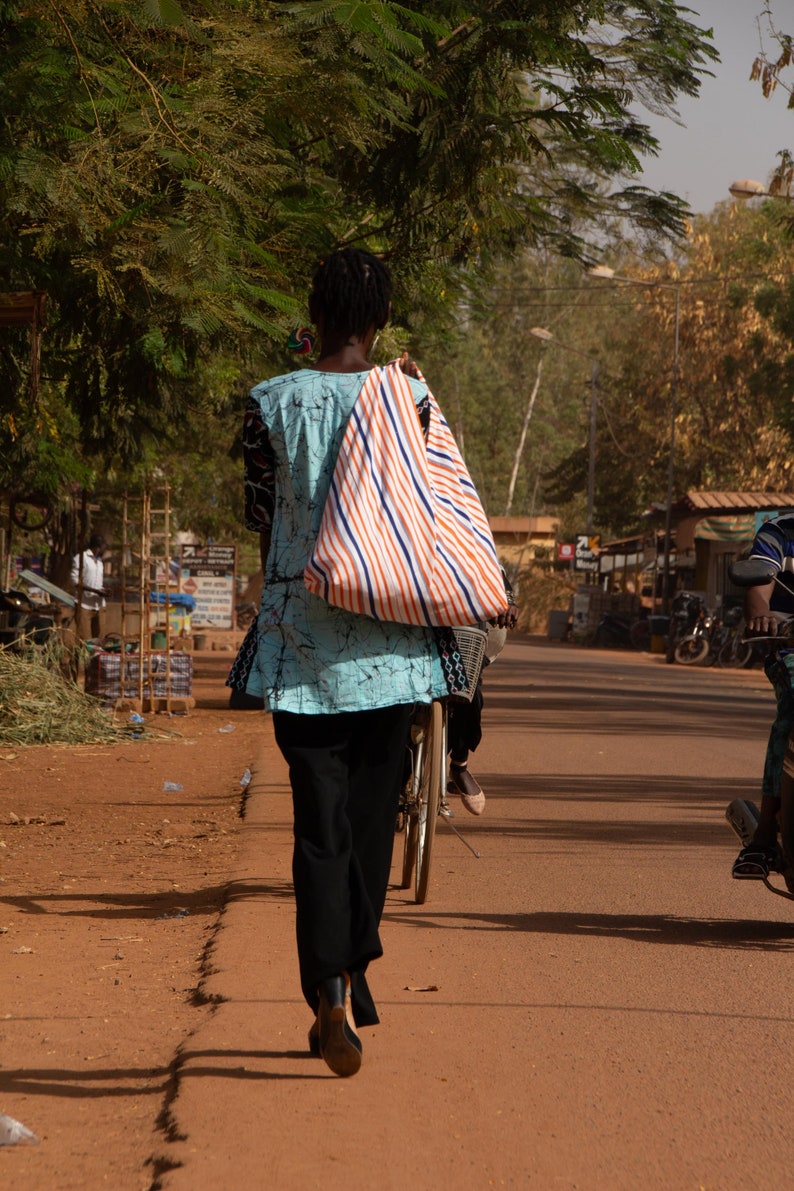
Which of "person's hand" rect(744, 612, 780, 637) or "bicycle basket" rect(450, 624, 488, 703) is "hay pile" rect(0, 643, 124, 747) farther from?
"person's hand" rect(744, 612, 780, 637)

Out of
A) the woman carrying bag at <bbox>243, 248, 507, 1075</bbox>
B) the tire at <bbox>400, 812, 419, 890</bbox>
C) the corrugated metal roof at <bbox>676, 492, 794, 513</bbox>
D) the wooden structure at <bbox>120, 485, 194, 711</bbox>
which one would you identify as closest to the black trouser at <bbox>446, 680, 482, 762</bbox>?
the tire at <bbox>400, 812, 419, 890</bbox>

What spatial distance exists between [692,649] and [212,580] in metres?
11.0

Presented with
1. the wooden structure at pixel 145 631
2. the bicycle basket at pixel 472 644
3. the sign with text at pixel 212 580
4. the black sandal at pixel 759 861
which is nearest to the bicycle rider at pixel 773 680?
the black sandal at pixel 759 861

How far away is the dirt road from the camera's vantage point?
3.27 m

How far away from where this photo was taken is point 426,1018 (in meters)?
4.40

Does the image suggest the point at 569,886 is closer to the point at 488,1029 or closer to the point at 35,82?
the point at 488,1029

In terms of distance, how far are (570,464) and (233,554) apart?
38.8 m

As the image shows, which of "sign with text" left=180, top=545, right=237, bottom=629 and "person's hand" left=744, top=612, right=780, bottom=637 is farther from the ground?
"person's hand" left=744, top=612, right=780, bottom=637

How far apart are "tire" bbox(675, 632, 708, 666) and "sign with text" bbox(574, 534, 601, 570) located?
17.9 meters

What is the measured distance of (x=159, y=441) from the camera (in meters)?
14.5

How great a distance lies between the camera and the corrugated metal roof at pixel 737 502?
125 ft

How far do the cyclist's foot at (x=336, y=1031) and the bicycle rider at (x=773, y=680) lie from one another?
250 cm

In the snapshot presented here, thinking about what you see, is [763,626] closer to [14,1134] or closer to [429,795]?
[429,795]

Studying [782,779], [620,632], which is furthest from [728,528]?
[782,779]
